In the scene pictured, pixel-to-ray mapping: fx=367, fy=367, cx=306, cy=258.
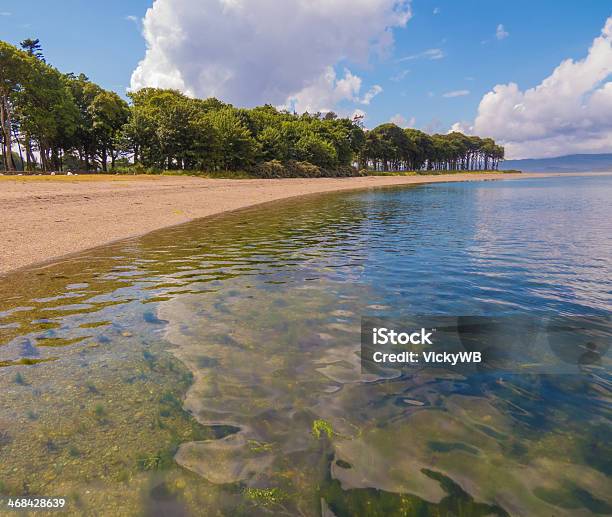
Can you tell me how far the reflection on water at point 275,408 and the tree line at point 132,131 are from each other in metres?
58.3

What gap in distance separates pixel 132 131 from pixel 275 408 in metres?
65.4

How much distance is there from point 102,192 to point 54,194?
4.08 meters

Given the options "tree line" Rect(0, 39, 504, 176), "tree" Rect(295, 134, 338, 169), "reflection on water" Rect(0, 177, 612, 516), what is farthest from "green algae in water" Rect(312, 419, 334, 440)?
"tree" Rect(295, 134, 338, 169)

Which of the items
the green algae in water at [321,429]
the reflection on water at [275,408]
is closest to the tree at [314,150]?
the reflection on water at [275,408]

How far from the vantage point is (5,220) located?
54.3 ft

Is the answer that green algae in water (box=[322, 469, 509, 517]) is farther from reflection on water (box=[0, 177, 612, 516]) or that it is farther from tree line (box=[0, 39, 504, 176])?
tree line (box=[0, 39, 504, 176])

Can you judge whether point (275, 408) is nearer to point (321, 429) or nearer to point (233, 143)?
point (321, 429)

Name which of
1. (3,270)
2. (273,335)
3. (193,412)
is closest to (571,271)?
(273,335)

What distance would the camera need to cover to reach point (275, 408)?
432 cm

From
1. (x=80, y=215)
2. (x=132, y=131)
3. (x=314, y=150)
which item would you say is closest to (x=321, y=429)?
(x=80, y=215)

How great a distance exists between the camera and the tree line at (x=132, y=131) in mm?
56469

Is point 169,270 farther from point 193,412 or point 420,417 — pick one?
point 420,417

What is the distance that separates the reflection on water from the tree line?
5825 cm

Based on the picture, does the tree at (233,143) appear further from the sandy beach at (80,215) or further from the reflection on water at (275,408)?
the reflection on water at (275,408)
